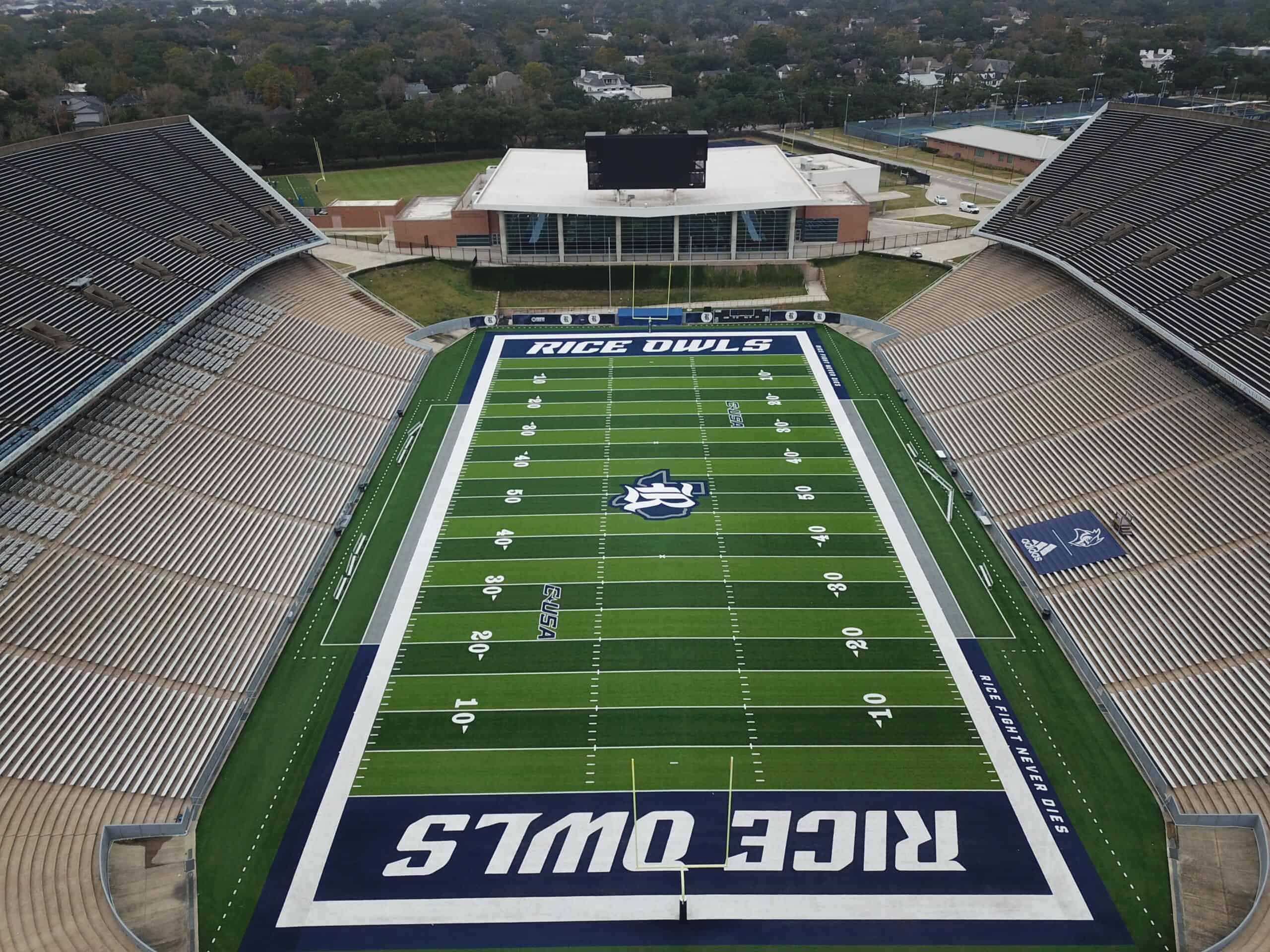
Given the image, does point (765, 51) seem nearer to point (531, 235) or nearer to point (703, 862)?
point (531, 235)

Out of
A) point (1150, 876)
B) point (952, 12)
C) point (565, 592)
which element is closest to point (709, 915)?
point (1150, 876)

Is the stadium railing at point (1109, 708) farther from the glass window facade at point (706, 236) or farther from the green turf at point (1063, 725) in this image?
the glass window facade at point (706, 236)

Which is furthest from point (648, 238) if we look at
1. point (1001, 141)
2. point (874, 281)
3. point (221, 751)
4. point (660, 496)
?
point (1001, 141)

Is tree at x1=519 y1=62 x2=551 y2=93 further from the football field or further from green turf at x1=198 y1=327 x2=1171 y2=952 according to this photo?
green turf at x1=198 y1=327 x2=1171 y2=952

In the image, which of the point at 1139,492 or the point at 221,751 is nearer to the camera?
the point at 221,751

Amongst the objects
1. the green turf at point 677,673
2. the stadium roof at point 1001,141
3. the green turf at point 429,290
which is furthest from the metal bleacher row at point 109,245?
the stadium roof at point 1001,141

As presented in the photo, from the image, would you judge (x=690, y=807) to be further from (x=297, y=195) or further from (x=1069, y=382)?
(x=297, y=195)
